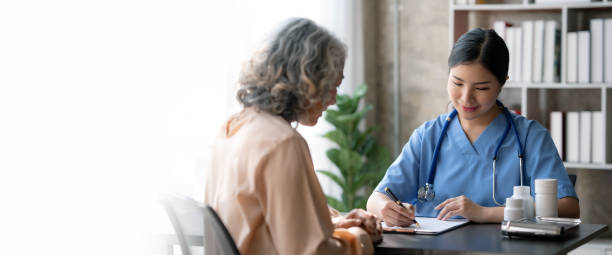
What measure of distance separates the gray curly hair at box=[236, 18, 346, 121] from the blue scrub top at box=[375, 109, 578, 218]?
798mm

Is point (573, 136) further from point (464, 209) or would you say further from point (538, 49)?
point (464, 209)

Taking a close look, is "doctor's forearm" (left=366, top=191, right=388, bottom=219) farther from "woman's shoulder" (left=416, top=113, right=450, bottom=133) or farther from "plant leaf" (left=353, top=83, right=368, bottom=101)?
"plant leaf" (left=353, top=83, right=368, bottom=101)

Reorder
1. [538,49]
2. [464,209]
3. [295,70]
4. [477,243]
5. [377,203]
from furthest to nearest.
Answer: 1. [538,49]
2. [377,203]
3. [464,209]
4. [477,243]
5. [295,70]

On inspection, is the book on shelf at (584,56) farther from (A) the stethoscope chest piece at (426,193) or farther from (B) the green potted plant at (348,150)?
(A) the stethoscope chest piece at (426,193)

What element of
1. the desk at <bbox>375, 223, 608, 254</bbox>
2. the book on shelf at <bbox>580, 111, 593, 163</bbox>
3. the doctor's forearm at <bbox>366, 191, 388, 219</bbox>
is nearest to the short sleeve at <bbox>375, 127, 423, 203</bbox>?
the doctor's forearm at <bbox>366, 191, 388, 219</bbox>

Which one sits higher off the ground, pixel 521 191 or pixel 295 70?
pixel 295 70

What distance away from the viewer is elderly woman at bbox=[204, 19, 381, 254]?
1.47m

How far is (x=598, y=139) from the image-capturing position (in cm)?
365

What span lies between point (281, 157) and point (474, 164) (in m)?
1.02

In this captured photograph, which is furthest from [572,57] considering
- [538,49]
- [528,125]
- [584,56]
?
[528,125]

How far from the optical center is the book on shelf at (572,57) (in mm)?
3652

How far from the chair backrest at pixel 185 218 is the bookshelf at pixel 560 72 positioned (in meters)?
2.52

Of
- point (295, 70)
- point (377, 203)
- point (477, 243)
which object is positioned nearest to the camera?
point (295, 70)

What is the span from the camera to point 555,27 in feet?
12.1
